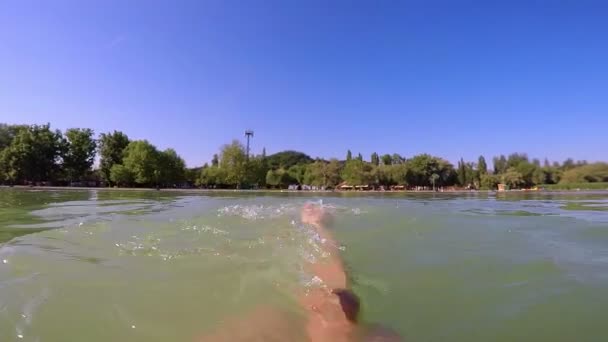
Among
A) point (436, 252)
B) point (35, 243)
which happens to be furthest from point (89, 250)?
point (436, 252)

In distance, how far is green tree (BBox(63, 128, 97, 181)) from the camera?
220 ft

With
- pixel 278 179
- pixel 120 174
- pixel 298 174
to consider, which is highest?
pixel 298 174

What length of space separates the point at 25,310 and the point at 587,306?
5019 mm

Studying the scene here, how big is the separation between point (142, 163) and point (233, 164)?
1566 cm

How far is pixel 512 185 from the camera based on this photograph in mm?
77625

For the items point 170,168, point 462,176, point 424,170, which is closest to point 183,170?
point 170,168

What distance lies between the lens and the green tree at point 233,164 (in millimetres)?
70312

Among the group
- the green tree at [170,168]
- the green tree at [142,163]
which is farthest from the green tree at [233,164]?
the green tree at [142,163]

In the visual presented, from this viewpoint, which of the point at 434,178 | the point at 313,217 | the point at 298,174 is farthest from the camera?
the point at 298,174

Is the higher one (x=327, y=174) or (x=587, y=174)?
(x=587, y=174)

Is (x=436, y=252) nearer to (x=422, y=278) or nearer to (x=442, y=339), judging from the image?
(x=422, y=278)

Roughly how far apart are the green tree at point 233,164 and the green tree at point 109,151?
1851 cm

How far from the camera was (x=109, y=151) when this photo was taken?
6906 centimetres

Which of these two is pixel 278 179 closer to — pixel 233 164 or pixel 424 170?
pixel 233 164
